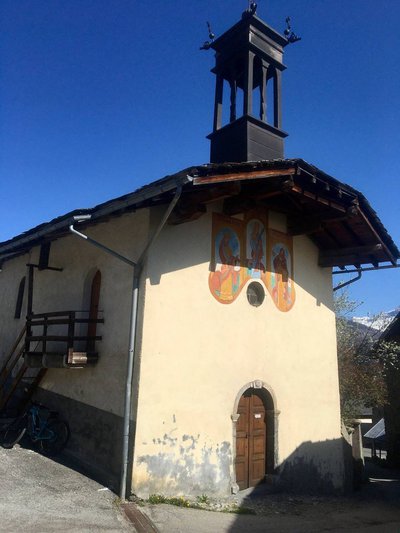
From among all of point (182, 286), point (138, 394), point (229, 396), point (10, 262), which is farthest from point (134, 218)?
point (10, 262)

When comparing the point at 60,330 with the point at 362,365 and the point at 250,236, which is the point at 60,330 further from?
the point at 362,365

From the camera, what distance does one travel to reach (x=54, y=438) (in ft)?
30.1

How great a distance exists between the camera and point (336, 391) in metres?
10.8

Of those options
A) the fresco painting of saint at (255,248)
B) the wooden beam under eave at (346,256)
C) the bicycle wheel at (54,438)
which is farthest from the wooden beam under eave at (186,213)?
the bicycle wheel at (54,438)

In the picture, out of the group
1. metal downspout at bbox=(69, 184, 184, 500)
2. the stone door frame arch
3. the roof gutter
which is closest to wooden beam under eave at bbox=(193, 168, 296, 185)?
the roof gutter

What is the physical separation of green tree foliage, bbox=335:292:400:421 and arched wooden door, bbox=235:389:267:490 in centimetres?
570

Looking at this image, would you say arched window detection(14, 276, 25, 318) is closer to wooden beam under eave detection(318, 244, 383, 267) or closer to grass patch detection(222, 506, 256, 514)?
grass patch detection(222, 506, 256, 514)

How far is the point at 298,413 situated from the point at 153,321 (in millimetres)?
4343

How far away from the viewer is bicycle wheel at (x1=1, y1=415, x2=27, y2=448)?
9.30m

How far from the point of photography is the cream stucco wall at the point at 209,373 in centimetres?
766

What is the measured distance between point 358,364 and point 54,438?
11143mm

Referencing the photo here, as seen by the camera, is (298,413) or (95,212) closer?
(95,212)

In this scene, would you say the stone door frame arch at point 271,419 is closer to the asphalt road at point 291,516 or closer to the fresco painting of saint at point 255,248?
the asphalt road at point 291,516

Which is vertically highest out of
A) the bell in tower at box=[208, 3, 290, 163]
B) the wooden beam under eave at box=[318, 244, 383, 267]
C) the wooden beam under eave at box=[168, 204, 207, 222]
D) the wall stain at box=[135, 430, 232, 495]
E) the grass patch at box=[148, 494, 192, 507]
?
the bell in tower at box=[208, 3, 290, 163]
